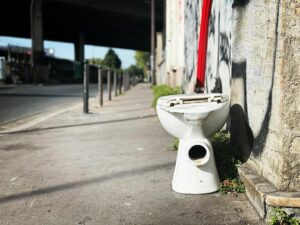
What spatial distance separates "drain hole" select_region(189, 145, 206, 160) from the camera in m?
4.10

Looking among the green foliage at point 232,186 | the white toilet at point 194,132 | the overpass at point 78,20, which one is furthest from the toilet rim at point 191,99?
the overpass at point 78,20

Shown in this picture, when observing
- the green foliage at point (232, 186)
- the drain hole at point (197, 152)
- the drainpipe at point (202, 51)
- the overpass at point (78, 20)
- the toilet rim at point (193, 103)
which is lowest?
the green foliage at point (232, 186)

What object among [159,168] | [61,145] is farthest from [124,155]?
[61,145]

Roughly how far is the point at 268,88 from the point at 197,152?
3.19 ft

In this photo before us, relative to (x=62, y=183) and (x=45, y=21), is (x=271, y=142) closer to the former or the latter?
(x=62, y=183)

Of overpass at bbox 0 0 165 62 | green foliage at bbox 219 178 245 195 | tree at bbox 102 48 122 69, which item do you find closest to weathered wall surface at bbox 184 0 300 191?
green foliage at bbox 219 178 245 195

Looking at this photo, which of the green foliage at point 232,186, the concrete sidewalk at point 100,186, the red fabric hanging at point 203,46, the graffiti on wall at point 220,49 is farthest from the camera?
the graffiti on wall at point 220,49

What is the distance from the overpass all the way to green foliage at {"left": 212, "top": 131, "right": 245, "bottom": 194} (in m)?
41.4

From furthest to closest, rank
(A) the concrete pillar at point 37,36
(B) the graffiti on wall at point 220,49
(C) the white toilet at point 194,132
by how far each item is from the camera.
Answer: (A) the concrete pillar at point 37,36, (B) the graffiti on wall at point 220,49, (C) the white toilet at point 194,132

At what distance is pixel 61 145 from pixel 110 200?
9.24 feet

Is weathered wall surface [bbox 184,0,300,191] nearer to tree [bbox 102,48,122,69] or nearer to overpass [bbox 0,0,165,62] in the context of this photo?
overpass [bbox 0,0,165,62]

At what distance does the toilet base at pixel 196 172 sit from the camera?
3.92m

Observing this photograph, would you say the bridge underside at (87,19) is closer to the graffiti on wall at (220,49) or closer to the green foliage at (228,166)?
the graffiti on wall at (220,49)

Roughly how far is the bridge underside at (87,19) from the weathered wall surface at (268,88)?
46499 millimetres
